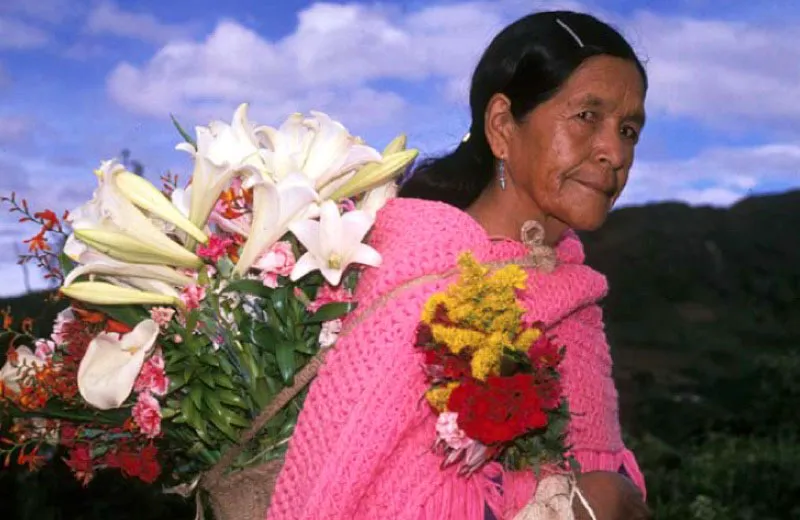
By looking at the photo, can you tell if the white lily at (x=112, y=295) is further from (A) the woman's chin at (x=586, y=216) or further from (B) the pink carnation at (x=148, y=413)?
(A) the woman's chin at (x=586, y=216)

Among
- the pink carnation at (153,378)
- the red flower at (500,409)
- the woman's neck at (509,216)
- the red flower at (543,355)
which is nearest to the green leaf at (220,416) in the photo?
the pink carnation at (153,378)

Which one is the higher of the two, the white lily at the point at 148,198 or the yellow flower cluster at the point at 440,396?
the white lily at the point at 148,198

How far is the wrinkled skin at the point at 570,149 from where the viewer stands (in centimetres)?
248

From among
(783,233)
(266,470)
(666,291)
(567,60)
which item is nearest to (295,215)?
(266,470)

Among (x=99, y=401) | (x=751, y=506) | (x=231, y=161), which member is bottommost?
(x=751, y=506)

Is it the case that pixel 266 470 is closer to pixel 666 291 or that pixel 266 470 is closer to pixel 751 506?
pixel 751 506

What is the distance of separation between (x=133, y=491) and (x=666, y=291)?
614 centimetres

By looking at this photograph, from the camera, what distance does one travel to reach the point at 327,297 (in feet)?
7.55

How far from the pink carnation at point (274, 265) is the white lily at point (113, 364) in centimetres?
27

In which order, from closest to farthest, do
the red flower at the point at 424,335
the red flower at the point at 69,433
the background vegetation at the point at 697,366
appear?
the red flower at the point at 424,335
the red flower at the point at 69,433
the background vegetation at the point at 697,366

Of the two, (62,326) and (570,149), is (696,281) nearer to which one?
(570,149)

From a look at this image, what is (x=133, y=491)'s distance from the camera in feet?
17.5

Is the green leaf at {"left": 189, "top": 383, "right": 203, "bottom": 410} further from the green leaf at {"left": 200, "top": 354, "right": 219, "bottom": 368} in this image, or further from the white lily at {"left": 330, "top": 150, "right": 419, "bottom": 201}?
the white lily at {"left": 330, "top": 150, "right": 419, "bottom": 201}

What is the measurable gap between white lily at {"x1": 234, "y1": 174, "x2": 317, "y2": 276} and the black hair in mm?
532
